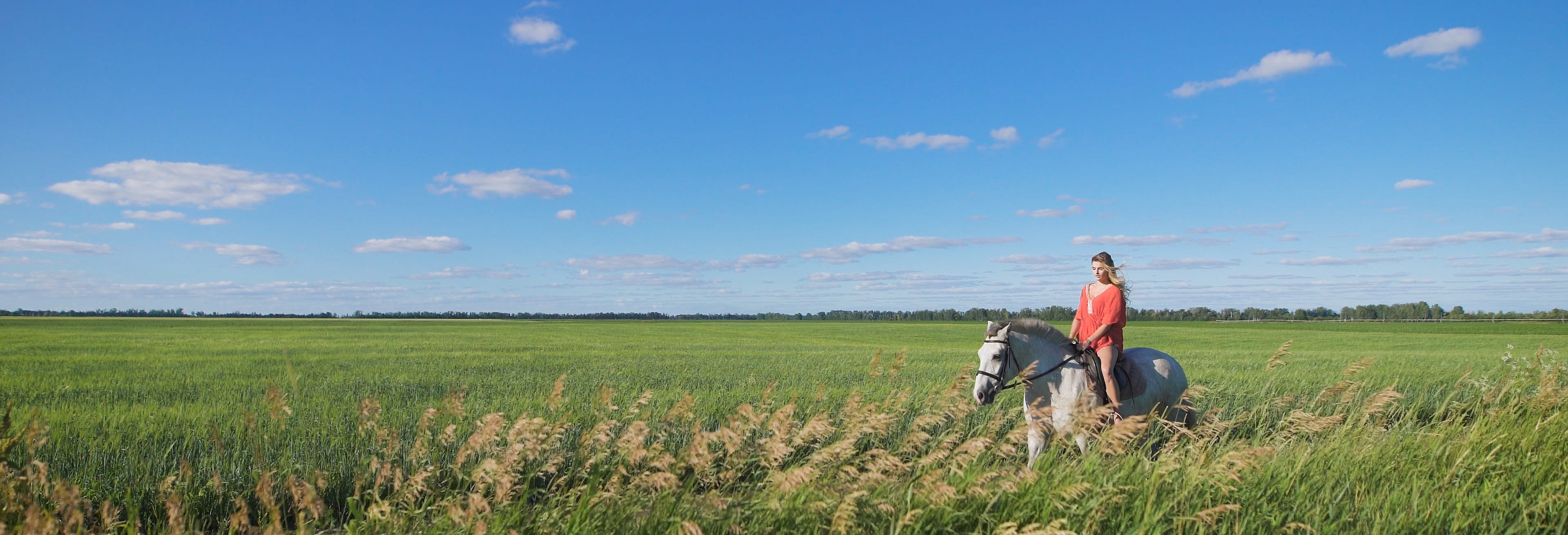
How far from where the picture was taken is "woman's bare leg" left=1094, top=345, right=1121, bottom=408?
23.7 feet

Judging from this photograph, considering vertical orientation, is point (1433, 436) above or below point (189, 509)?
above

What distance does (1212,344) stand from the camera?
41.4 meters

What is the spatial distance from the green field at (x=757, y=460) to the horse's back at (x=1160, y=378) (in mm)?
623

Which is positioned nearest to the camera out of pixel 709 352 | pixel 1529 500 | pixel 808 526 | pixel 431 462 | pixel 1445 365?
pixel 808 526

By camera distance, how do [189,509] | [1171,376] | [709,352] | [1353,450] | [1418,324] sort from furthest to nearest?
1. [1418,324]
2. [709,352]
3. [1171,376]
4. [189,509]
5. [1353,450]

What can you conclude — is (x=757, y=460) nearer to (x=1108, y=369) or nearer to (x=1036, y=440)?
(x=1036, y=440)

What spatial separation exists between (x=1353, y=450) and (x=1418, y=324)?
103366 mm

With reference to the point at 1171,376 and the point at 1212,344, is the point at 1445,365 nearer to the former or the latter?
the point at 1171,376

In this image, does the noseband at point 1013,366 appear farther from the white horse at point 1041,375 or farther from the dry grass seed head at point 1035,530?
the dry grass seed head at point 1035,530

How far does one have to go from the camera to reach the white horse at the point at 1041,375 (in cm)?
677

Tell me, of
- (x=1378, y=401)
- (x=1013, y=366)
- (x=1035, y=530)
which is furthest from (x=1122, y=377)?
(x=1035, y=530)

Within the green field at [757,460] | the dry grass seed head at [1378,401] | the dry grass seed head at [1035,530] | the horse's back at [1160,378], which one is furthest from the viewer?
the horse's back at [1160,378]

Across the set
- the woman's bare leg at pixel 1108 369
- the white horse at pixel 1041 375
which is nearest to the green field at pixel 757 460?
the white horse at pixel 1041 375

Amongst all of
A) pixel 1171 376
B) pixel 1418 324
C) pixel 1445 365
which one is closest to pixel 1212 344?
pixel 1445 365
